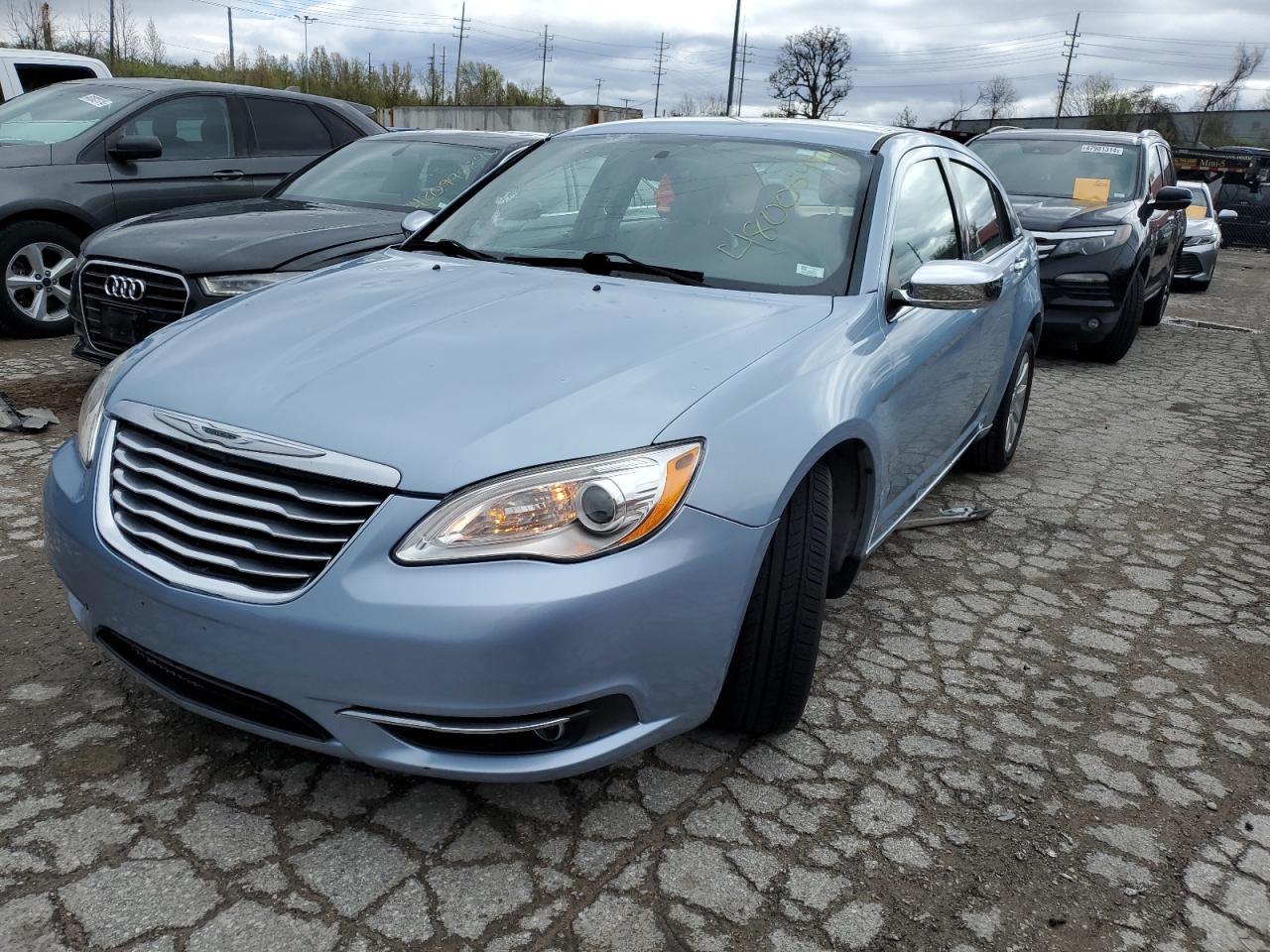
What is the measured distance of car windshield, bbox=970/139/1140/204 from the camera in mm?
8781

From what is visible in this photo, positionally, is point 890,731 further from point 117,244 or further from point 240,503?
point 117,244

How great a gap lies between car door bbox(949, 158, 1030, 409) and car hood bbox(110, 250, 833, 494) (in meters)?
1.51

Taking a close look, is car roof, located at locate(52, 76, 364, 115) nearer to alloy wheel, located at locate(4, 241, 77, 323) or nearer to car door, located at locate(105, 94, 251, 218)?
car door, located at locate(105, 94, 251, 218)

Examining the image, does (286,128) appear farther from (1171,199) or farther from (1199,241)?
(1199,241)

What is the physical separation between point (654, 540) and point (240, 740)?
1.22m

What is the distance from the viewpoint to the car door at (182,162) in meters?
6.88

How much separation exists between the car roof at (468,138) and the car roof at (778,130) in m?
2.69

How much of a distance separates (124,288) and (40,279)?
2039mm

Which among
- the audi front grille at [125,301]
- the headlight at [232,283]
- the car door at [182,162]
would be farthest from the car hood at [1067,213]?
the audi front grille at [125,301]

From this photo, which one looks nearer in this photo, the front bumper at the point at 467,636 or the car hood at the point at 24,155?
the front bumper at the point at 467,636

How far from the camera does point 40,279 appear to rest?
261 inches

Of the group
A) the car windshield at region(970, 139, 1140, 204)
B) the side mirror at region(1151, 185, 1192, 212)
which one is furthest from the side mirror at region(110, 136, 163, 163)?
the side mirror at region(1151, 185, 1192, 212)

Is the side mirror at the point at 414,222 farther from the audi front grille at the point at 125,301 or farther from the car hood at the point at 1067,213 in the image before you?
the car hood at the point at 1067,213

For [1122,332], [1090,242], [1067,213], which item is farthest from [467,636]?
[1122,332]
